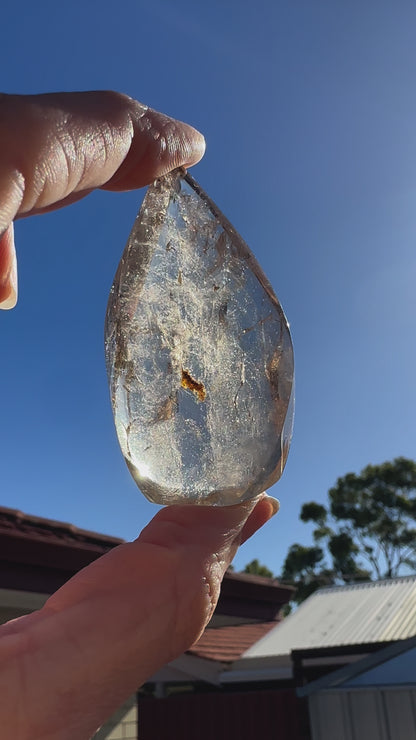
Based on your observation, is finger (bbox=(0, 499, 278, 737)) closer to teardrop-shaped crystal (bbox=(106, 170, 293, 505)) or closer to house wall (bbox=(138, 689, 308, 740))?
teardrop-shaped crystal (bbox=(106, 170, 293, 505))

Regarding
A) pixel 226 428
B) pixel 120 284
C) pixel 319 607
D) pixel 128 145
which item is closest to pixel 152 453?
pixel 226 428

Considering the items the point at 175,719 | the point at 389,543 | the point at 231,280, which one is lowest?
the point at 175,719

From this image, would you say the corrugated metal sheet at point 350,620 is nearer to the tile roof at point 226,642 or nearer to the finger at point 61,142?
the tile roof at point 226,642

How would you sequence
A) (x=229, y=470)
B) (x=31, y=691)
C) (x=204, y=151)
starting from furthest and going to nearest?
(x=204, y=151), (x=229, y=470), (x=31, y=691)

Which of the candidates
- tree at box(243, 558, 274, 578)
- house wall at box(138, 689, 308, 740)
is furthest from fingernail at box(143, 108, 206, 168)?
tree at box(243, 558, 274, 578)

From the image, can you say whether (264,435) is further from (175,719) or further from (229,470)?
(175,719)

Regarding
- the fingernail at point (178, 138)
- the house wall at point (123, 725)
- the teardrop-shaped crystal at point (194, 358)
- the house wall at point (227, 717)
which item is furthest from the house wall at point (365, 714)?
the fingernail at point (178, 138)

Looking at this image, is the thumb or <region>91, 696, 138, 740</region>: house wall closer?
the thumb
